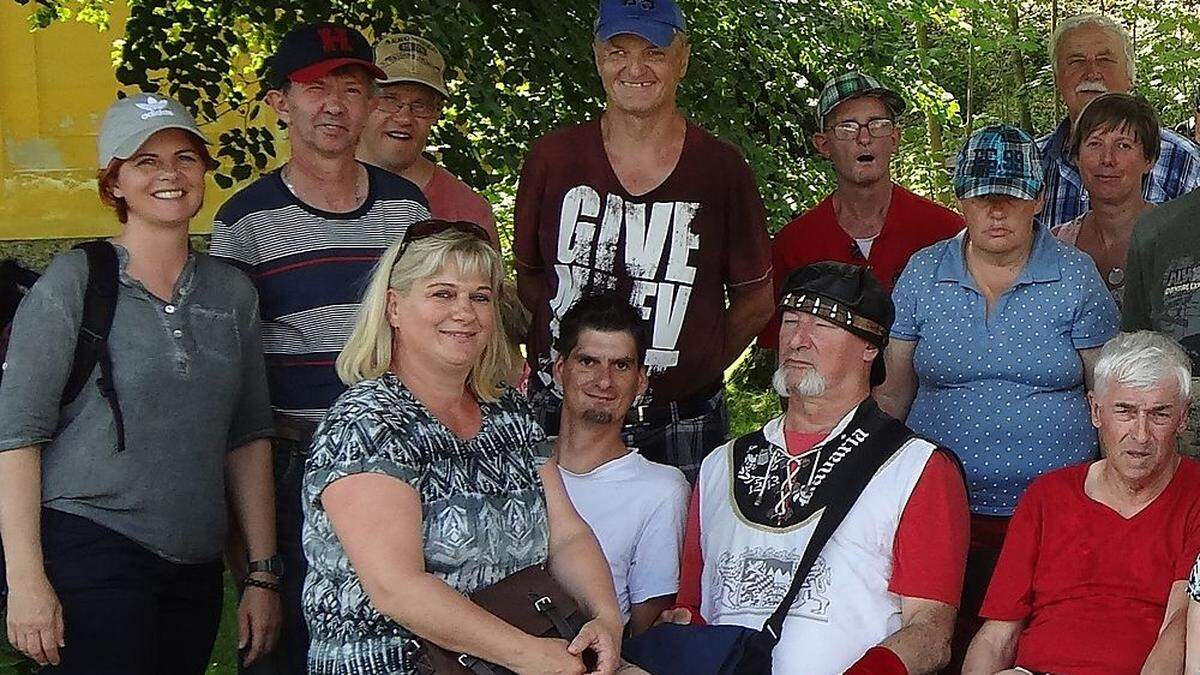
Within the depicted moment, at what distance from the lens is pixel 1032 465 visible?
145 inches

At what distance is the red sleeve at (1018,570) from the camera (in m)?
3.40

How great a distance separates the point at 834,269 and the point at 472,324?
0.96 m

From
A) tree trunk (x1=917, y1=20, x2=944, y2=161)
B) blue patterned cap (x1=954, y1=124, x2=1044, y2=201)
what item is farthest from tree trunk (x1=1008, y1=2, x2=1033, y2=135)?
blue patterned cap (x1=954, y1=124, x2=1044, y2=201)

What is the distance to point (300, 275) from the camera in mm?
3646

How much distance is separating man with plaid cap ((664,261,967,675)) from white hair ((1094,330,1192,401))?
401 millimetres

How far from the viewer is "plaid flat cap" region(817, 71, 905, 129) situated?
4613mm

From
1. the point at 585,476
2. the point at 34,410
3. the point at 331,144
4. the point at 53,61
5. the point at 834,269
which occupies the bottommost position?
the point at 585,476

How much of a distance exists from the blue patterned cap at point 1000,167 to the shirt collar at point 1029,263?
131 mm

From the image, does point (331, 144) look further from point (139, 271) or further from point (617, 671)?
point (617, 671)

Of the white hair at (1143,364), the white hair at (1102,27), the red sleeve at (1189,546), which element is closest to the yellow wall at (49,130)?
the white hair at (1102,27)

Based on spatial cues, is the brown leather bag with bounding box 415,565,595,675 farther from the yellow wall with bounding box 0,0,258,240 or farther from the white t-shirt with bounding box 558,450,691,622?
the yellow wall with bounding box 0,0,258,240

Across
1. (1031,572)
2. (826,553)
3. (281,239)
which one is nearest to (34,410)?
(281,239)

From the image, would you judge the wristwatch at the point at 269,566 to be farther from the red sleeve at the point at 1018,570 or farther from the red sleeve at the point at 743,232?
the red sleeve at the point at 1018,570

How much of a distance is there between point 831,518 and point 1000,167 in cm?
107
